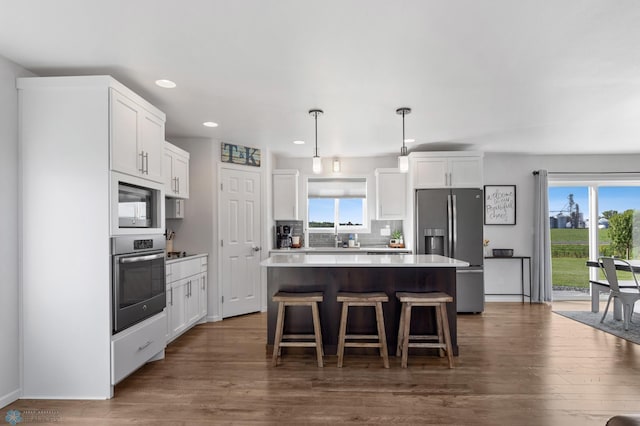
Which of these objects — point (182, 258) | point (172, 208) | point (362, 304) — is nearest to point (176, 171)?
point (172, 208)

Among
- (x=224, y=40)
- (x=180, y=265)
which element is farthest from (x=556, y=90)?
(x=180, y=265)

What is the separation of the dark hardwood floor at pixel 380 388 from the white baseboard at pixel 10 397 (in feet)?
0.13

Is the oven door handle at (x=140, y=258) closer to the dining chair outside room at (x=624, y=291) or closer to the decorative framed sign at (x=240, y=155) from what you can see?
the decorative framed sign at (x=240, y=155)

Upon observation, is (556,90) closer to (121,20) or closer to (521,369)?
(521,369)

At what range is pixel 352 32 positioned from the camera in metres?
2.32

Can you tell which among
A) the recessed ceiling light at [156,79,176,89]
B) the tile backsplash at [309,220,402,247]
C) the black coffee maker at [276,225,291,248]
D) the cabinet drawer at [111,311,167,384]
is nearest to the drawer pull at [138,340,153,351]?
the cabinet drawer at [111,311,167,384]

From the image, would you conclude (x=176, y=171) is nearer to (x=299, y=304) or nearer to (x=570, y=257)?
(x=299, y=304)

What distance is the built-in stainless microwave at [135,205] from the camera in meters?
2.79

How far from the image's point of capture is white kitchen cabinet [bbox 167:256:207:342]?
3.96 metres

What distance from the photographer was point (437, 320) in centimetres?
350

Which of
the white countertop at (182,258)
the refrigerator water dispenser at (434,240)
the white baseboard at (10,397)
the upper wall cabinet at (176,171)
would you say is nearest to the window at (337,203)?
the refrigerator water dispenser at (434,240)

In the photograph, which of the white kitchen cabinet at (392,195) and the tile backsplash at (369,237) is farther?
the tile backsplash at (369,237)

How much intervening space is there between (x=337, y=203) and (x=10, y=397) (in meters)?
4.82

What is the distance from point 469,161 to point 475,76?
268 cm
